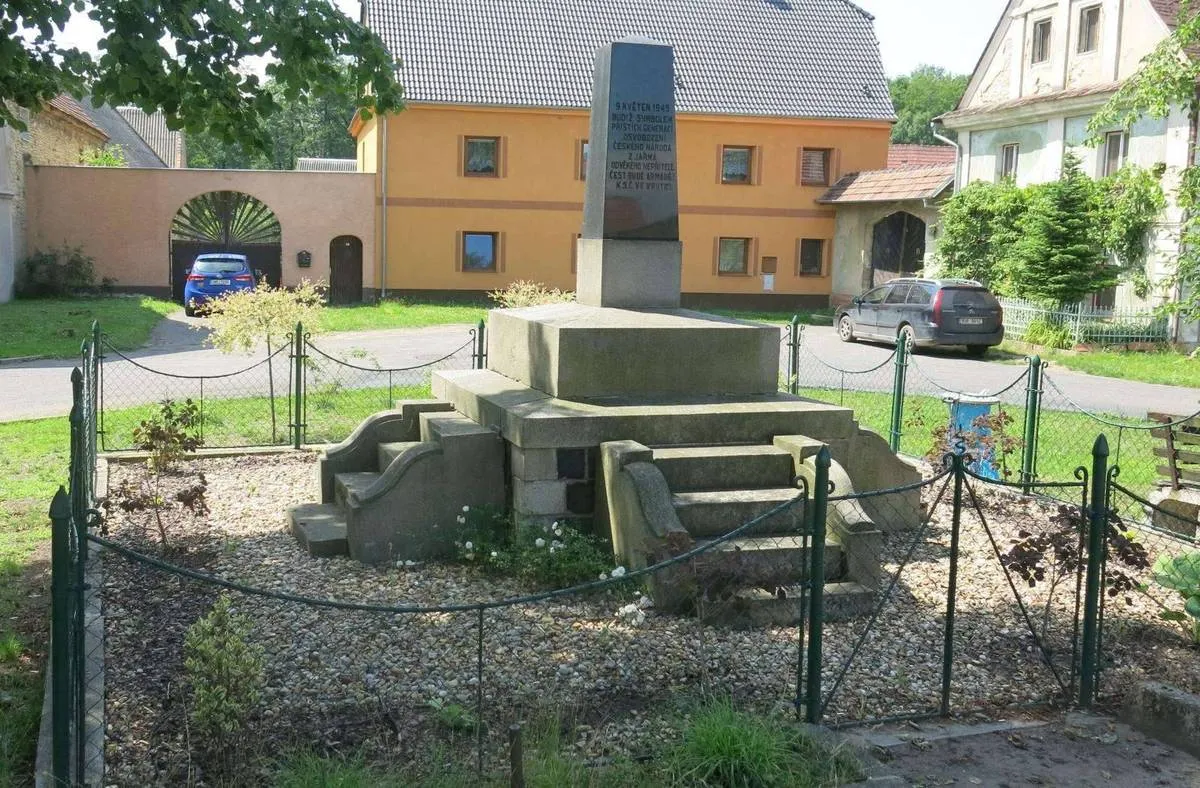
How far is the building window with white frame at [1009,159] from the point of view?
93.7ft

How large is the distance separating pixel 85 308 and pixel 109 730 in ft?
78.7

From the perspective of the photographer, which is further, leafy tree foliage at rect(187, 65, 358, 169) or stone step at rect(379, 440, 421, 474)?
leafy tree foliage at rect(187, 65, 358, 169)

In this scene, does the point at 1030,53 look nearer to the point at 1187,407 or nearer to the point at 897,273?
the point at 897,273

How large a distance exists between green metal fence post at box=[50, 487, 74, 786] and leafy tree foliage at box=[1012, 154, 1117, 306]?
77.1ft

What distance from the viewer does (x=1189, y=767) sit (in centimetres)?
488

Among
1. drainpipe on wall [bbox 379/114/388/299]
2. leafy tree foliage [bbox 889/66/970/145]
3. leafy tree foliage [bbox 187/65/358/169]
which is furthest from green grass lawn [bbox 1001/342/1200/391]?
leafy tree foliage [bbox 889/66/970/145]

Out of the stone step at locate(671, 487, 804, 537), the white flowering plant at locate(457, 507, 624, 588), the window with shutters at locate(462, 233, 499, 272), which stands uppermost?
the window with shutters at locate(462, 233, 499, 272)

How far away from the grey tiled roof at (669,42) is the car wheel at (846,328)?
9.96 metres

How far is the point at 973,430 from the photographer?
394 inches

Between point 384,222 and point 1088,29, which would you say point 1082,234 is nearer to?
point 1088,29

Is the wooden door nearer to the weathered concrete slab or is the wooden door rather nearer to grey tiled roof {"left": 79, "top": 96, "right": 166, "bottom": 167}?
grey tiled roof {"left": 79, "top": 96, "right": 166, "bottom": 167}

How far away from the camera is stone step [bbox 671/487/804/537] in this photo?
23.1 feet

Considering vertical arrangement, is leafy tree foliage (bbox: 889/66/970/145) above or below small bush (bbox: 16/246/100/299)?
above

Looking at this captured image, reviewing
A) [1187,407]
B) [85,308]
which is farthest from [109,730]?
[85,308]
